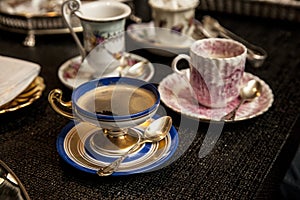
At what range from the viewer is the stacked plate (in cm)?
67

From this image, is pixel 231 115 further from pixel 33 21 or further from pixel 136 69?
pixel 33 21

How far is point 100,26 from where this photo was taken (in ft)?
2.40

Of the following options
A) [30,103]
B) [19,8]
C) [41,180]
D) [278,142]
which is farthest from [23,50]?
[278,142]

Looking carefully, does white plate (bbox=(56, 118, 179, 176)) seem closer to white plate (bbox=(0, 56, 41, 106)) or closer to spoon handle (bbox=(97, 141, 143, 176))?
spoon handle (bbox=(97, 141, 143, 176))

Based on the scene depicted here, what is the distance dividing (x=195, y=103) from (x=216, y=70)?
0.07 meters

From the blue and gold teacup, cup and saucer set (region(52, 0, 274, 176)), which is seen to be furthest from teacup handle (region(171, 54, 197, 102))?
the blue and gold teacup

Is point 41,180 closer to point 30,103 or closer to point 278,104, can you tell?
point 30,103

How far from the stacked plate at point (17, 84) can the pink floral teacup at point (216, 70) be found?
224mm

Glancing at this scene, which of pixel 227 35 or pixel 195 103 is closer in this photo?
pixel 195 103

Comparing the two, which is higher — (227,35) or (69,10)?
(69,10)

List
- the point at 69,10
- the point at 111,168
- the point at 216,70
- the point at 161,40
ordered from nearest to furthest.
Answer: the point at 111,168
the point at 216,70
the point at 69,10
the point at 161,40

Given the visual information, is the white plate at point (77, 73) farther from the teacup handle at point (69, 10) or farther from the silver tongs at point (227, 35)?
the silver tongs at point (227, 35)

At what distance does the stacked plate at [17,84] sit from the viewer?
67cm

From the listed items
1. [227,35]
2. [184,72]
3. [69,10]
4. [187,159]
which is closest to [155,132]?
[187,159]
